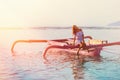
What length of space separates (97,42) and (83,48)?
104 inches

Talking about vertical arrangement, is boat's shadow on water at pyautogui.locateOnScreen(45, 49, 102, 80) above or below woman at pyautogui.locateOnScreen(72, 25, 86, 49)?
below

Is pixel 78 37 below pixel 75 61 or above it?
above

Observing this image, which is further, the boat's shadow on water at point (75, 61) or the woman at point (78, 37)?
the woman at point (78, 37)

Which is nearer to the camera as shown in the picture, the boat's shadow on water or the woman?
the boat's shadow on water

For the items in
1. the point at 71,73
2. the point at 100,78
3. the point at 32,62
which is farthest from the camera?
the point at 32,62

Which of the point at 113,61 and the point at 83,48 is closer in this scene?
the point at 113,61

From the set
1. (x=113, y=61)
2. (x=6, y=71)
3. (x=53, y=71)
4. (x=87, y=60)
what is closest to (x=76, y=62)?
(x=87, y=60)

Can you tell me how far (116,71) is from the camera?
21.6m

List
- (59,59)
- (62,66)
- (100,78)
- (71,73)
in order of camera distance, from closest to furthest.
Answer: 1. (100,78)
2. (71,73)
3. (62,66)
4. (59,59)

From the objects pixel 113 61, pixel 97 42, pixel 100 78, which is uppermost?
pixel 97 42

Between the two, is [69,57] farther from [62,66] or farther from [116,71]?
[116,71]

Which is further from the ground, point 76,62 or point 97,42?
point 97,42

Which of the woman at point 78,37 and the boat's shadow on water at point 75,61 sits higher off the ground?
the woman at point 78,37

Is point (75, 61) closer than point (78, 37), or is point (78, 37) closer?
point (75, 61)
